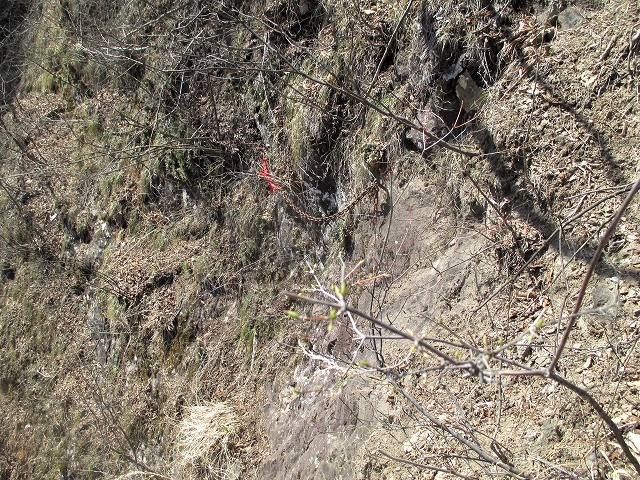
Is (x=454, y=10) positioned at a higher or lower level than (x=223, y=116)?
higher

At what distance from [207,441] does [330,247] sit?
2.23 m

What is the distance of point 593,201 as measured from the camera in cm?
304

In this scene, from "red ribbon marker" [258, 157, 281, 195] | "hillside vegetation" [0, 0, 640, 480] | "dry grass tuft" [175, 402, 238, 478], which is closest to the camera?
"hillside vegetation" [0, 0, 640, 480]

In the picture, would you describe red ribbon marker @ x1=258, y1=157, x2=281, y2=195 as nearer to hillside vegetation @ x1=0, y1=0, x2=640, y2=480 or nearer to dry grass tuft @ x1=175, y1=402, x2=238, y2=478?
hillside vegetation @ x1=0, y1=0, x2=640, y2=480

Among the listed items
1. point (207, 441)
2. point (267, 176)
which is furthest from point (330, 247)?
point (207, 441)

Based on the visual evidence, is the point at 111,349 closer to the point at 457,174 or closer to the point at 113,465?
the point at 113,465

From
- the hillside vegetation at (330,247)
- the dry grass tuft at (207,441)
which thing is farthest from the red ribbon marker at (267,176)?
the dry grass tuft at (207,441)

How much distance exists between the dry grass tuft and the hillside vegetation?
27mm

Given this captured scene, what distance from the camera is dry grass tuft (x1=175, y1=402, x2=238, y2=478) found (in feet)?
16.5

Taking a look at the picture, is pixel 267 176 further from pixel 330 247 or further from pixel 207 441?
pixel 207 441

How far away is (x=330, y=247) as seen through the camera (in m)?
5.07

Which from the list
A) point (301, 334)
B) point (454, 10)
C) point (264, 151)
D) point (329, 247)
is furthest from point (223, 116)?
point (454, 10)

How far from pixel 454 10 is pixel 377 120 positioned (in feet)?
3.48

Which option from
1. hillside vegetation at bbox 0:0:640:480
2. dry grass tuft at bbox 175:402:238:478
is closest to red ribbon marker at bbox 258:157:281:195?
hillside vegetation at bbox 0:0:640:480
